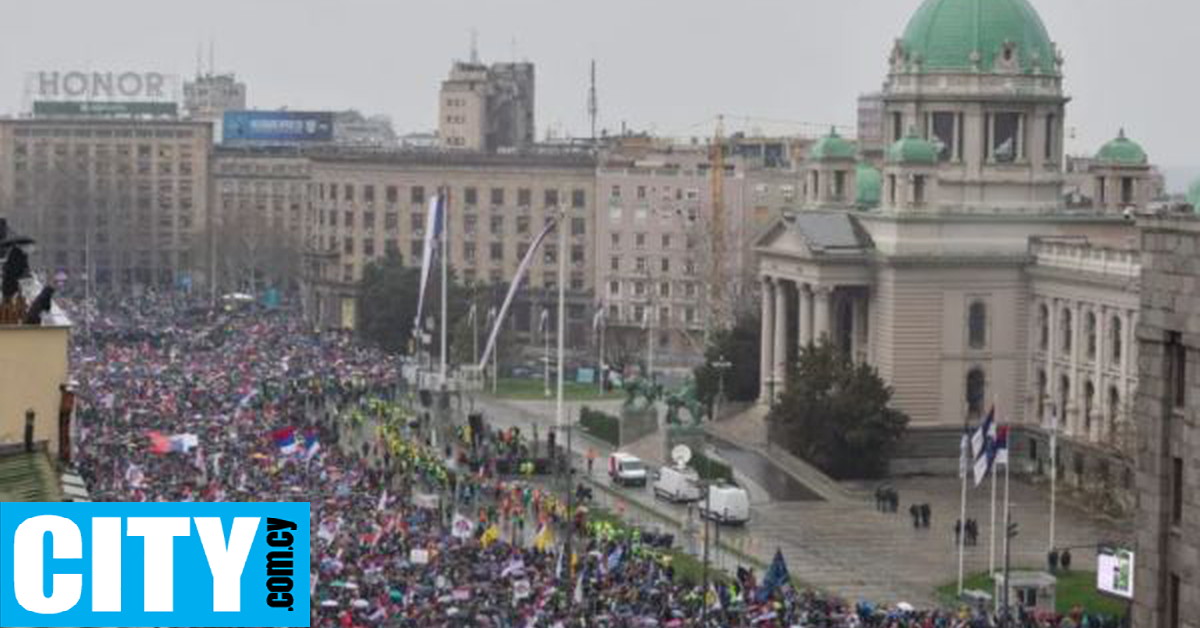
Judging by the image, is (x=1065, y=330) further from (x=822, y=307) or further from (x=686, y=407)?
(x=686, y=407)

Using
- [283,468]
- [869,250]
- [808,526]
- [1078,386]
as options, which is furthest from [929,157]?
[283,468]

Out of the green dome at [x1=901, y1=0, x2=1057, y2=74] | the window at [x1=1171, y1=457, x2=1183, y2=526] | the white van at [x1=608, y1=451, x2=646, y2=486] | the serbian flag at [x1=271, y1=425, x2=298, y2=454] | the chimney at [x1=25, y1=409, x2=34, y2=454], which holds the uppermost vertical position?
the green dome at [x1=901, y1=0, x2=1057, y2=74]

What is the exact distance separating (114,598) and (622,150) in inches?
6315

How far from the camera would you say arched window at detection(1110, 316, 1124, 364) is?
330 feet

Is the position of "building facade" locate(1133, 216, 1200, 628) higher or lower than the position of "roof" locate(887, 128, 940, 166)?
lower

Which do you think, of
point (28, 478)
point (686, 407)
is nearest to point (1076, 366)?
point (686, 407)

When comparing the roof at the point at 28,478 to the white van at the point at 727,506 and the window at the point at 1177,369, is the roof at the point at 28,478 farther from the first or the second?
the white van at the point at 727,506

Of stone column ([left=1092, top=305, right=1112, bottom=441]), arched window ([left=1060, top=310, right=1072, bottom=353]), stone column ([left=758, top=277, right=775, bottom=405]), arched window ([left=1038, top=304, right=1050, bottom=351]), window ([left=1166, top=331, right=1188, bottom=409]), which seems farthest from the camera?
stone column ([left=758, top=277, right=775, bottom=405])

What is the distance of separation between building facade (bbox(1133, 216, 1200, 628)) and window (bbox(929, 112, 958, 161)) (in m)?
76.7

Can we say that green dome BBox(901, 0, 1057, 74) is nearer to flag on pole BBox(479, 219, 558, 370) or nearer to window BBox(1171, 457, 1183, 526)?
flag on pole BBox(479, 219, 558, 370)

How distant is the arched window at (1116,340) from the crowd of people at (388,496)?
20373 mm

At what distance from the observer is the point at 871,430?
101 meters

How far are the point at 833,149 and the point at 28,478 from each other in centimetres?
8996

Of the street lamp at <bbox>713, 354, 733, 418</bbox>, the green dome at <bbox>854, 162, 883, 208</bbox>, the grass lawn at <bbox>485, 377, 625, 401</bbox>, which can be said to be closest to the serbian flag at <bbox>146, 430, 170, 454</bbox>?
the street lamp at <bbox>713, 354, 733, 418</bbox>
